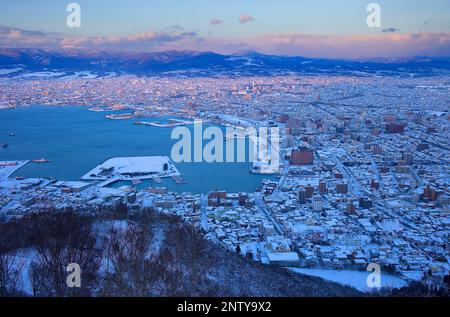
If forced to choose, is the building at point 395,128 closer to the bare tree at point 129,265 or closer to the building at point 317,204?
the building at point 317,204

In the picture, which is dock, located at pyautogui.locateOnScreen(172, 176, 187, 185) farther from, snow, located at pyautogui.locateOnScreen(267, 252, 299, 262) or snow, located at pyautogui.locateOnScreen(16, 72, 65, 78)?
snow, located at pyautogui.locateOnScreen(16, 72, 65, 78)

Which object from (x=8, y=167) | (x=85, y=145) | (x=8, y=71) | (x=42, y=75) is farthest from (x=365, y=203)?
(x=42, y=75)

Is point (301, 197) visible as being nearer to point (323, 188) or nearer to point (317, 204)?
point (317, 204)

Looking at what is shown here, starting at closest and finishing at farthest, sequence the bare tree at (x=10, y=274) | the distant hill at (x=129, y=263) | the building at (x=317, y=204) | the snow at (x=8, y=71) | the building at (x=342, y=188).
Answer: the bare tree at (x=10, y=274), the distant hill at (x=129, y=263), the building at (x=317, y=204), the building at (x=342, y=188), the snow at (x=8, y=71)

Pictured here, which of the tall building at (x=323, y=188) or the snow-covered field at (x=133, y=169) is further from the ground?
the snow-covered field at (x=133, y=169)

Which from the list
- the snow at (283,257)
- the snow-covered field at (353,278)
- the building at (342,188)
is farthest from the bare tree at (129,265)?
the building at (342,188)

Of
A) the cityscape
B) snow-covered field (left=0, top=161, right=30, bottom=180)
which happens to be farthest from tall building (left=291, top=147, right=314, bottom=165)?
snow-covered field (left=0, top=161, right=30, bottom=180)

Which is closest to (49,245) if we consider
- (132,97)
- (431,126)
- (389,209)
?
(389,209)
